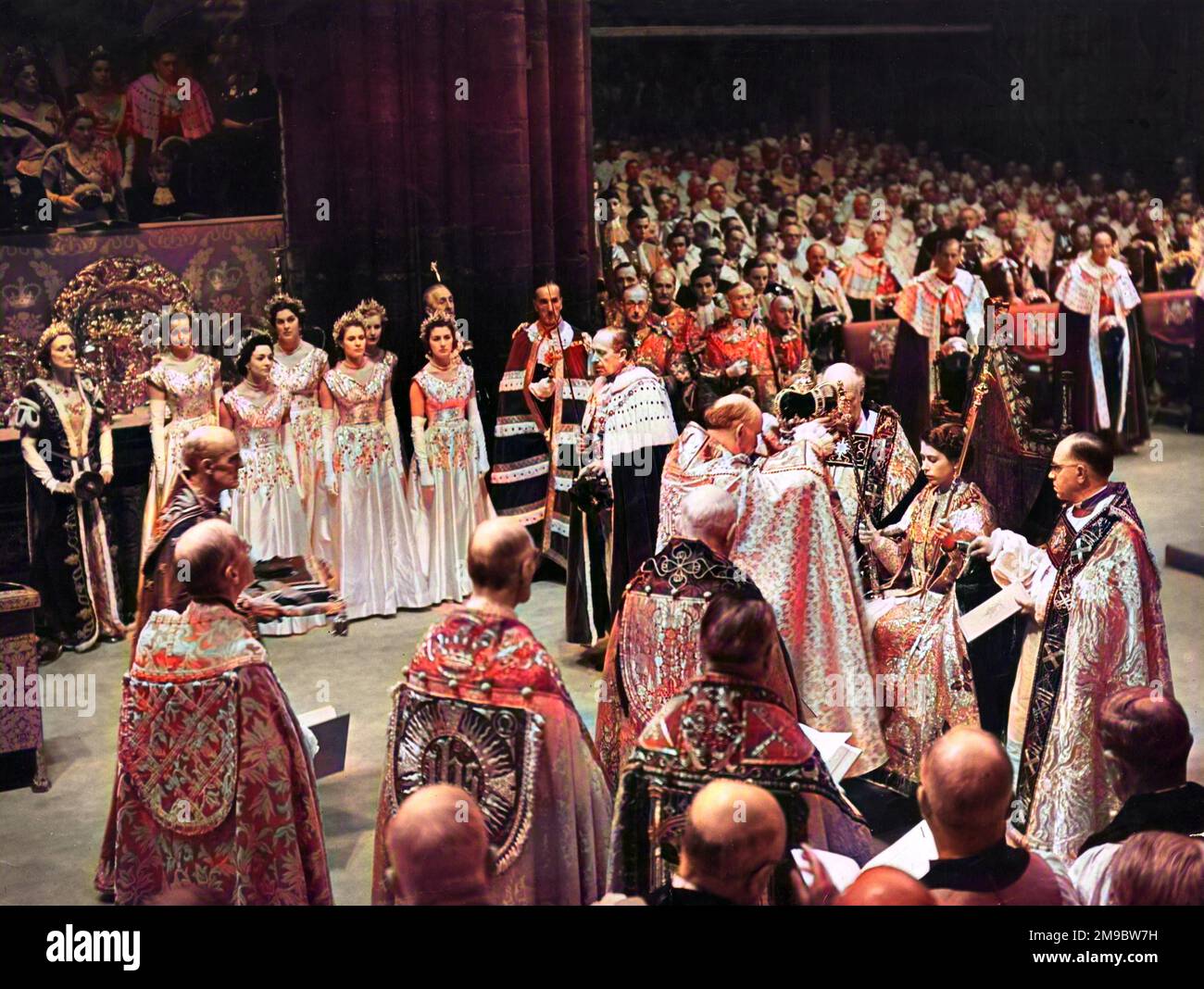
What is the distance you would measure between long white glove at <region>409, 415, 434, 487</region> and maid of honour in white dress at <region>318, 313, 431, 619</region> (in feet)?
0.33

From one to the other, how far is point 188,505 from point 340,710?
2.16 metres

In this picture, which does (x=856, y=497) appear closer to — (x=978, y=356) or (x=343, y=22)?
(x=978, y=356)

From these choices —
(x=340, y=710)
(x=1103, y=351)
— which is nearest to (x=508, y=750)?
(x=340, y=710)

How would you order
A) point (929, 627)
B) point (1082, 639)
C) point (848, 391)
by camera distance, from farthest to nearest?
point (848, 391) → point (929, 627) → point (1082, 639)

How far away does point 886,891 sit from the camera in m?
4.22

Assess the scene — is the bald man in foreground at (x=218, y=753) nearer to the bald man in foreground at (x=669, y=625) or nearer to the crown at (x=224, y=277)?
the bald man in foreground at (x=669, y=625)

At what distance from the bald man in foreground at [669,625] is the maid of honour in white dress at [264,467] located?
3.18m

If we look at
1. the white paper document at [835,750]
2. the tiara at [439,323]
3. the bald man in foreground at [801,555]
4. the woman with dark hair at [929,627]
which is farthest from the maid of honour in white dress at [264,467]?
the white paper document at [835,750]

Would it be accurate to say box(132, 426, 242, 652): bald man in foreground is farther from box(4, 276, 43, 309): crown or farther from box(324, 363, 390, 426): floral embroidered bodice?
box(4, 276, 43, 309): crown

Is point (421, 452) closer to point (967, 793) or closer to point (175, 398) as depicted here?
point (175, 398)

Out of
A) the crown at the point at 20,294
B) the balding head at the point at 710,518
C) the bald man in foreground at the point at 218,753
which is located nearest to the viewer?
the bald man in foreground at the point at 218,753

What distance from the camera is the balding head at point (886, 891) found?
13.7ft

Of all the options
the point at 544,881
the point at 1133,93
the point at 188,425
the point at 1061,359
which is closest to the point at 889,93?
the point at 1133,93

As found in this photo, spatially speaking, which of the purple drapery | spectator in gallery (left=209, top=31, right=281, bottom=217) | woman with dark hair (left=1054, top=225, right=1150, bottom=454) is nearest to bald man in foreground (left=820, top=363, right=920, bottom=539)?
Answer: the purple drapery
